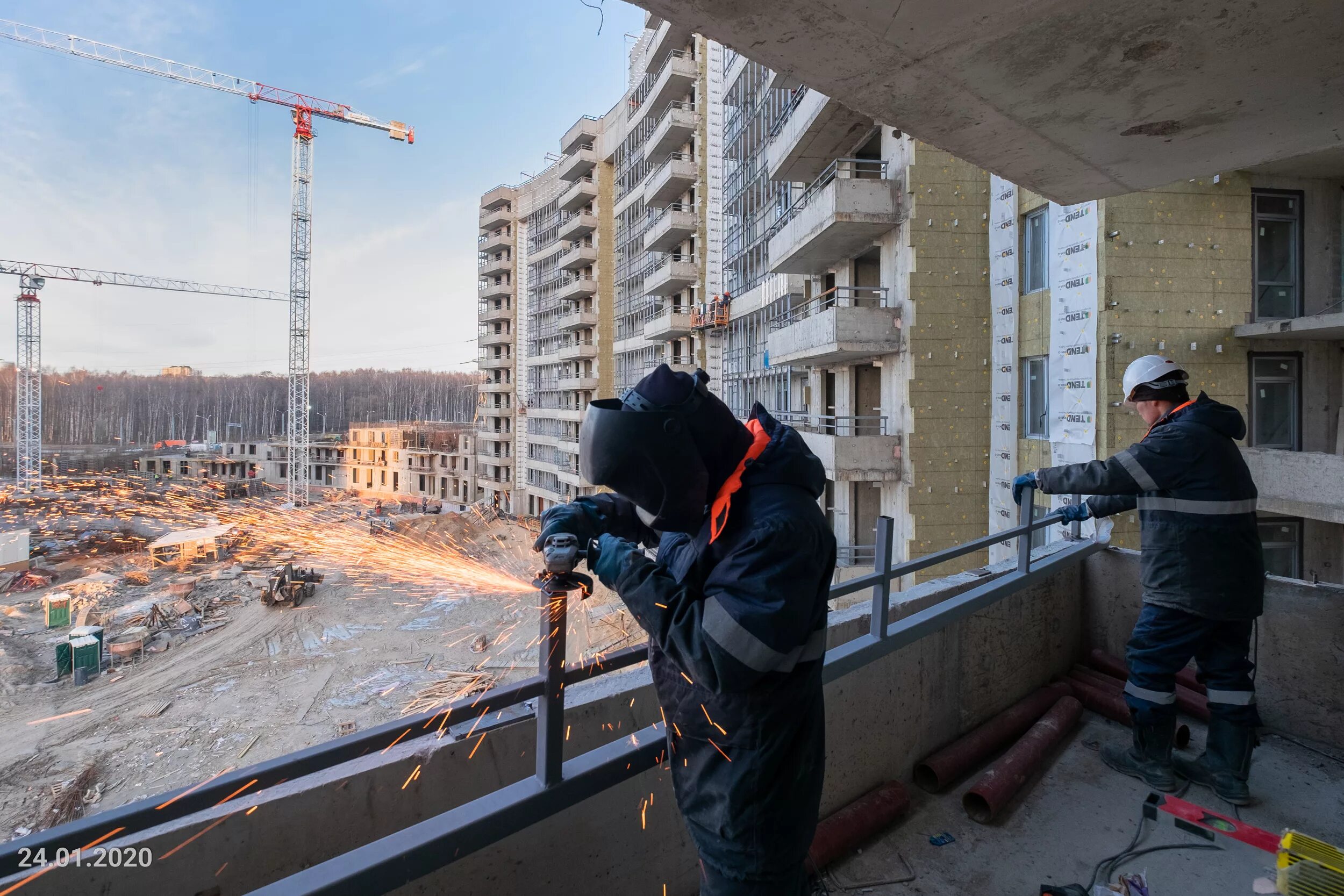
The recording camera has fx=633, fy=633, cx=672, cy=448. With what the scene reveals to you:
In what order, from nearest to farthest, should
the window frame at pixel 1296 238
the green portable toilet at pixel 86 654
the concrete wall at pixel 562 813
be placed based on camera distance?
the concrete wall at pixel 562 813, the window frame at pixel 1296 238, the green portable toilet at pixel 86 654

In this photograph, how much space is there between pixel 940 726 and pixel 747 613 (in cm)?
307

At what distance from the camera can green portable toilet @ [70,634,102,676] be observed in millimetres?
18469

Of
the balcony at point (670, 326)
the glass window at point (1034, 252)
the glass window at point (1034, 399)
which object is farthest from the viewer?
the balcony at point (670, 326)

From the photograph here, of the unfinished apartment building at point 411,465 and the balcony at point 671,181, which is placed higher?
the balcony at point 671,181

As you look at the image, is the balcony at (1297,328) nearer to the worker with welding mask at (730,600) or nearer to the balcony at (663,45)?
the worker with welding mask at (730,600)

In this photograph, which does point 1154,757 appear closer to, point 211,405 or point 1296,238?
point 1296,238

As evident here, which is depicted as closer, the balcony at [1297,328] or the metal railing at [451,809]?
the metal railing at [451,809]

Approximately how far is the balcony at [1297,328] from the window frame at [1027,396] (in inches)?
96.3

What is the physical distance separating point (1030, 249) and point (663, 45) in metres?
21.8

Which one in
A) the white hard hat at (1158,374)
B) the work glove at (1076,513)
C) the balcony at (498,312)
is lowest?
the work glove at (1076,513)

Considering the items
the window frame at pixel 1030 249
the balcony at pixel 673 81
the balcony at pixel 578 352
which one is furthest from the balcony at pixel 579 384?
the window frame at pixel 1030 249

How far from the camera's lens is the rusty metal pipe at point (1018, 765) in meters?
3.35

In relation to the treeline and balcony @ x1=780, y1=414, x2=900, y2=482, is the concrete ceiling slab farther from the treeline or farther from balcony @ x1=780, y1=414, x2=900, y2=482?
the treeline

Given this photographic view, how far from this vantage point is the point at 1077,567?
5289mm
